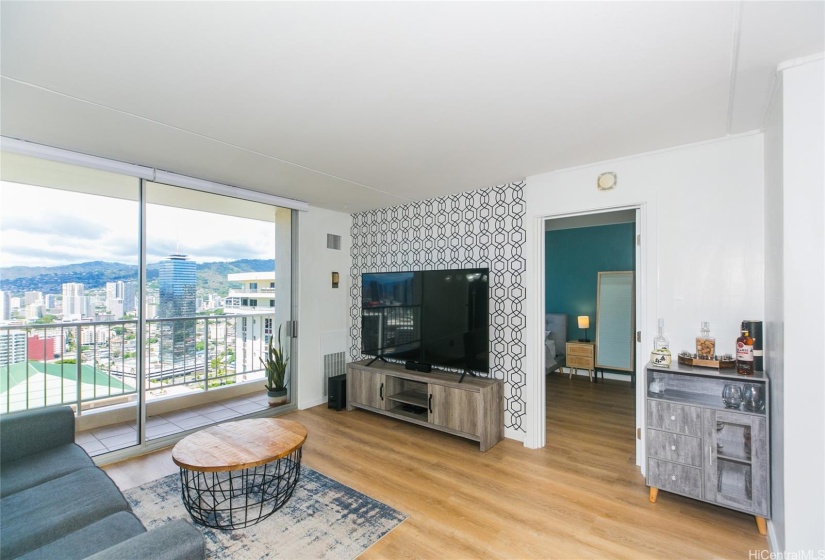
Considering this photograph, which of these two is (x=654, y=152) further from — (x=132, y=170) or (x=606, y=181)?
(x=132, y=170)

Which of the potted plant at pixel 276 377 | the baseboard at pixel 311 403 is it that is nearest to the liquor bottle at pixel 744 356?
the baseboard at pixel 311 403

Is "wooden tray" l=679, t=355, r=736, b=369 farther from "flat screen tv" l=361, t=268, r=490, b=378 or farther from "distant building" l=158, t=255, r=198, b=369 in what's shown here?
"distant building" l=158, t=255, r=198, b=369

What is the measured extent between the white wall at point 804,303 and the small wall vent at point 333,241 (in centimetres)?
433

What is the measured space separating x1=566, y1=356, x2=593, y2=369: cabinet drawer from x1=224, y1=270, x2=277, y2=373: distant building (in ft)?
15.5

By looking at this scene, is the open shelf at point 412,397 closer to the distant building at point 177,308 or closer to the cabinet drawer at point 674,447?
the cabinet drawer at point 674,447

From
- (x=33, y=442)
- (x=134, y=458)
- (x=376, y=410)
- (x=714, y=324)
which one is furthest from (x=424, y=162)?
(x=134, y=458)

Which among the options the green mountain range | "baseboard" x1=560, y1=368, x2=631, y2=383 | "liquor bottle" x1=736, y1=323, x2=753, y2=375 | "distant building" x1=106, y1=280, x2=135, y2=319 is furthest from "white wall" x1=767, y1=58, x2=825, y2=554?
"distant building" x1=106, y1=280, x2=135, y2=319

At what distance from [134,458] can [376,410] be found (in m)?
2.25

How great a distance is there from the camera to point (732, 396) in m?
2.41

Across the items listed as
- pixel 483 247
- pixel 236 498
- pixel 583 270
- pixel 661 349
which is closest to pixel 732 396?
pixel 661 349

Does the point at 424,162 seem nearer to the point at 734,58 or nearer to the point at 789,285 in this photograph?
the point at 734,58

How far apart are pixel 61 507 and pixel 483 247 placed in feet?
11.6

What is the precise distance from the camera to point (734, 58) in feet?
5.62

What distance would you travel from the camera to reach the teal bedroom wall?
19.8 feet
